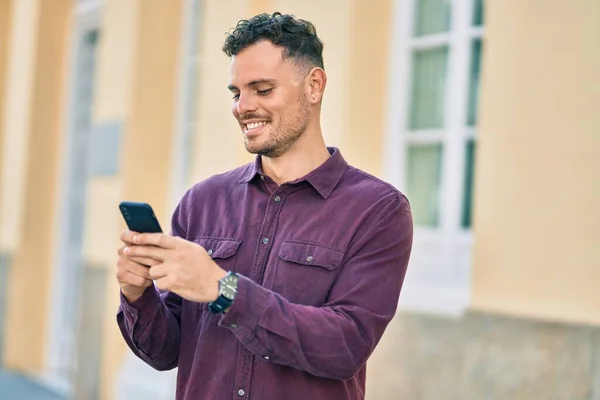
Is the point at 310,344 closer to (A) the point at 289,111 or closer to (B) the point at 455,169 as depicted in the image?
(A) the point at 289,111

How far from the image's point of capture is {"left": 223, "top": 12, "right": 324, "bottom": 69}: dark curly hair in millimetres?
2389

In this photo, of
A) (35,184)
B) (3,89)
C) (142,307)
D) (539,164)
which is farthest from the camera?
(3,89)

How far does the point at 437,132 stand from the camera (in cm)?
462

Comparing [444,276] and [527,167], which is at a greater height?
[527,167]

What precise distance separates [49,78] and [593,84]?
6.90m

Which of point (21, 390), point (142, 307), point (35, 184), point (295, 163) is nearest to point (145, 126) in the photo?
point (35, 184)

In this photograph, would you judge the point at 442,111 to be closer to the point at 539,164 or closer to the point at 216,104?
the point at 539,164

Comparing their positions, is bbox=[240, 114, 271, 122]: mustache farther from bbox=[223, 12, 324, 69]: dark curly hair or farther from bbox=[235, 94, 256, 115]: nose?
bbox=[223, 12, 324, 69]: dark curly hair

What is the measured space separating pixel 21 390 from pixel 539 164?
6.14 metres

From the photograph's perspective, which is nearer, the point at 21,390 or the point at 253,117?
the point at 253,117

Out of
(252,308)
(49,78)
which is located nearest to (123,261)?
(252,308)

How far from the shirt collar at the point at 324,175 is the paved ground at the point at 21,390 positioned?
20.2 feet

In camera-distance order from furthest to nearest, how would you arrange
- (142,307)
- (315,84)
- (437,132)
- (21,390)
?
(21,390)
(437,132)
(315,84)
(142,307)

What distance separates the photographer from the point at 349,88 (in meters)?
4.65
